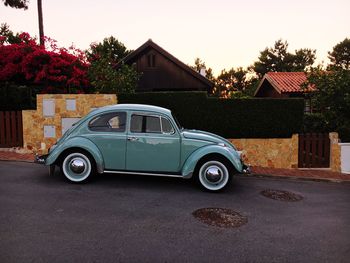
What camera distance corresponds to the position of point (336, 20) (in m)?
14.5

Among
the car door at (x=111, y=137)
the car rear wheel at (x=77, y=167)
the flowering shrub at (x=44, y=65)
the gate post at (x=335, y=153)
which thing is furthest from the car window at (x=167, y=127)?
the flowering shrub at (x=44, y=65)

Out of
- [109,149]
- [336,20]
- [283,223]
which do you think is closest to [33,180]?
[109,149]

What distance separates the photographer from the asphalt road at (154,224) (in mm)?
3816

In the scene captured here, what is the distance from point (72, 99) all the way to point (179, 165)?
5196 millimetres

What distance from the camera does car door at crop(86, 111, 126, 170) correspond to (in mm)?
6555

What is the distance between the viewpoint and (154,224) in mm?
4719

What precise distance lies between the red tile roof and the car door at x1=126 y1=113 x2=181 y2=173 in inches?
625

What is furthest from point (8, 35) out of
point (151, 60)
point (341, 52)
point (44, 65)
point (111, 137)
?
point (341, 52)

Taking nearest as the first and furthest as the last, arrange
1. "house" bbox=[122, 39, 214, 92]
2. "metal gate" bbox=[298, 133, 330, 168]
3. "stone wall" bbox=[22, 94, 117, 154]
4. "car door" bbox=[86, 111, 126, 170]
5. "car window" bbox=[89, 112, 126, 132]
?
"car door" bbox=[86, 111, 126, 170] → "car window" bbox=[89, 112, 126, 132] → "metal gate" bbox=[298, 133, 330, 168] → "stone wall" bbox=[22, 94, 117, 154] → "house" bbox=[122, 39, 214, 92]

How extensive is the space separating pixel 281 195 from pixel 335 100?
211 inches

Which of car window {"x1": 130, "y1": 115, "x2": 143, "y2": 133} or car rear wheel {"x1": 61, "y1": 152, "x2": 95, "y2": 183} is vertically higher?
car window {"x1": 130, "y1": 115, "x2": 143, "y2": 133}

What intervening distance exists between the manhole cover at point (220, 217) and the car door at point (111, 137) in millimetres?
2165

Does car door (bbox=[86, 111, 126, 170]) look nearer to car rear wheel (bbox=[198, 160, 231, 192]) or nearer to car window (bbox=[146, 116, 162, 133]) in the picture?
car window (bbox=[146, 116, 162, 133])

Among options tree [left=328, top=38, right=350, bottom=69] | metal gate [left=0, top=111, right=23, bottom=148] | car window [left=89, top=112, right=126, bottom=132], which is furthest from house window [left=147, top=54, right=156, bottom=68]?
tree [left=328, top=38, right=350, bottom=69]
